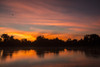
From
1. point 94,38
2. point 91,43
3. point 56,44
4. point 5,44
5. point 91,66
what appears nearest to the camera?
point 91,66

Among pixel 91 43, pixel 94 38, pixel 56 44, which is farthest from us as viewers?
pixel 56 44

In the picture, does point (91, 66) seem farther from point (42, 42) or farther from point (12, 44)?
point (42, 42)

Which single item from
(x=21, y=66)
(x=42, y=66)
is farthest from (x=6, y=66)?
(x=42, y=66)

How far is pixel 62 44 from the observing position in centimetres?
12406

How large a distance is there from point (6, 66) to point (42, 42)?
9867 cm

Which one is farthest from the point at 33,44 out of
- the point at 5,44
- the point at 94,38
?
the point at 94,38

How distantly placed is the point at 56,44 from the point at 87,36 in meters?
31.3

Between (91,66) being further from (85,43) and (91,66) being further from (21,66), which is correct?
(85,43)

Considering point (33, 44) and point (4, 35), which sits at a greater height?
point (4, 35)

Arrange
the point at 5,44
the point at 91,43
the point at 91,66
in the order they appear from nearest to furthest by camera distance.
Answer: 1. the point at 91,66
2. the point at 5,44
3. the point at 91,43

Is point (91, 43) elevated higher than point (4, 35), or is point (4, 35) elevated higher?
point (4, 35)

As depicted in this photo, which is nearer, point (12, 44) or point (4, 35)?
point (12, 44)

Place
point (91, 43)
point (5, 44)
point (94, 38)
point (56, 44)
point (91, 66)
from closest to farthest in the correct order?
point (91, 66), point (5, 44), point (91, 43), point (94, 38), point (56, 44)

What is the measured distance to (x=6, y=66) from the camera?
63.8ft
